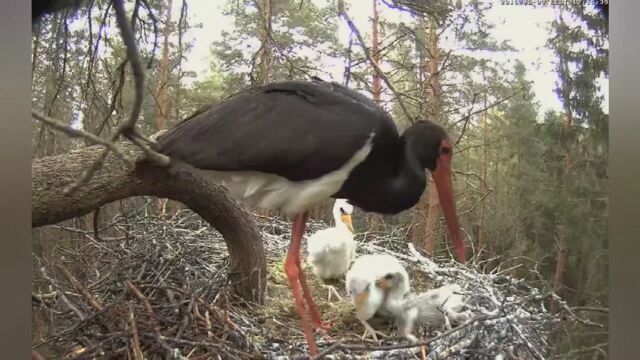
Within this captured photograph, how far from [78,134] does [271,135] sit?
452 millimetres

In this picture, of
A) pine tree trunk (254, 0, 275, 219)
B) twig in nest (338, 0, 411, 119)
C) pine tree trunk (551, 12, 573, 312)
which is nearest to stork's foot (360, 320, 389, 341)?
pine tree trunk (551, 12, 573, 312)

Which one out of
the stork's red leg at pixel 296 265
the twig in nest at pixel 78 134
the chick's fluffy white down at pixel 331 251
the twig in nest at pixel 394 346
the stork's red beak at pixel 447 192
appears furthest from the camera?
the chick's fluffy white down at pixel 331 251

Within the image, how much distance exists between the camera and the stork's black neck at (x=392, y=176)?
1.32 m

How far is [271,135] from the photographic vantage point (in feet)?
4.31

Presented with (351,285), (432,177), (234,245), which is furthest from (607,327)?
(234,245)

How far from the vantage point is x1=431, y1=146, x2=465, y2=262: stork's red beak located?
4.32ft

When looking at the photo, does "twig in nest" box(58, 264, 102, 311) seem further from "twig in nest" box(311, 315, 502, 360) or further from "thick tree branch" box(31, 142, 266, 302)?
"twig in nest" box(311, 315, 502, 360)

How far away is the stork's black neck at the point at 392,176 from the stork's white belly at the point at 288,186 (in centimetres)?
2

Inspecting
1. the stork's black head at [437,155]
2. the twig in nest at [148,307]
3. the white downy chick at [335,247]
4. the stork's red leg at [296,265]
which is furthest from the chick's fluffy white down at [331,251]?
the twig in nest at [148,307]

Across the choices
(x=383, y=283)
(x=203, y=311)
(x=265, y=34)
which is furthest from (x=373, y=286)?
(x=265, y=34)

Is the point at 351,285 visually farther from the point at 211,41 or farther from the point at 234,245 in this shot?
the point at 211,41

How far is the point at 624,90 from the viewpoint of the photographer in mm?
1201

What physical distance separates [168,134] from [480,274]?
786 mm

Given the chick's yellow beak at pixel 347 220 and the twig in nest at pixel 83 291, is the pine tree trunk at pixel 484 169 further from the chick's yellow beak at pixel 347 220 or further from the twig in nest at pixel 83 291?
the twig in nest at pixel 83 291
